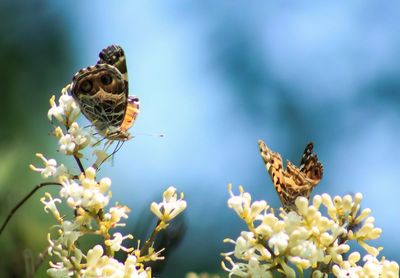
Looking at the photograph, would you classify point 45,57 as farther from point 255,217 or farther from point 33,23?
point 255,217

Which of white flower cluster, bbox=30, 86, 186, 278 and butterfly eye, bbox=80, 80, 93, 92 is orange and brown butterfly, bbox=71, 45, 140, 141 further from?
white flower cluster, bbox=30, 86, 186, 278

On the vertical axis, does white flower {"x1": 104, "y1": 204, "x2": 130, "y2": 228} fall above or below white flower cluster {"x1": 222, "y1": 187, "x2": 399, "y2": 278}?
below

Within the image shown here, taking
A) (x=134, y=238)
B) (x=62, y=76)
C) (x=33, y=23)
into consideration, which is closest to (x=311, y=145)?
(x=134, y=238)

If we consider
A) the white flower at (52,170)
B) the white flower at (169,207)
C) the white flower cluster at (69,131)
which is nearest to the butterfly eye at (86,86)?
the white flower cluster at (69,131)

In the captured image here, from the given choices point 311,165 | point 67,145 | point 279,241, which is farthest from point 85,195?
point 311,165

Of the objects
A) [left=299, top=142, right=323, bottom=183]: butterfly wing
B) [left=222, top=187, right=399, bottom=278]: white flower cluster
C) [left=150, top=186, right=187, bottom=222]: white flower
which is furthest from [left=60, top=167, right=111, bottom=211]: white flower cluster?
[left=299, top=142, right=323, bottom=183]: butterfly wing

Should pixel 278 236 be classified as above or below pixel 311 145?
below
